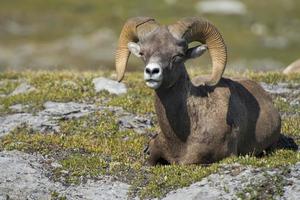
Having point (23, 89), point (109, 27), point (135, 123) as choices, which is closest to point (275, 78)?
point (135, 123)

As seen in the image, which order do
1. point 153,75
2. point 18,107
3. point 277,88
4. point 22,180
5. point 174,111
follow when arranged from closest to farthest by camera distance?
1. point 153,75
2. point 22,180
3. point 174,111
4. point 18,107
5. point 277,88

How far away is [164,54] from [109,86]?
8617 mm

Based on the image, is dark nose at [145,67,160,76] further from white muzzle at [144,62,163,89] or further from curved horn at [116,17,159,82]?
curved horn at [116,17,159,82]

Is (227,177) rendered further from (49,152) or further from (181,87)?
(49,152)

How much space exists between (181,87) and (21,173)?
13.0 feet

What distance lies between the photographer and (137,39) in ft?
56.0

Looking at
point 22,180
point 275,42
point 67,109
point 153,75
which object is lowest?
point 275,42

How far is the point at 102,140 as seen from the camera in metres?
19.4

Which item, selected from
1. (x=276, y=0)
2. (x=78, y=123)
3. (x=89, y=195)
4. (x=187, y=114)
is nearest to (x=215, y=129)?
(x=187, y=114)

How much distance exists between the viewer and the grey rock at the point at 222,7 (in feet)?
429

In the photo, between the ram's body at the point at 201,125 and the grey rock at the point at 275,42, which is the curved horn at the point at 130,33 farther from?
the grey rock at the point at 275,42

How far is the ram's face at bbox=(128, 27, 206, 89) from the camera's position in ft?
50.5

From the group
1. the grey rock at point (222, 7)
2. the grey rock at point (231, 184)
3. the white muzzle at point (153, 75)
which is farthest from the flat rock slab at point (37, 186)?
the grey rock at point (222, 7)

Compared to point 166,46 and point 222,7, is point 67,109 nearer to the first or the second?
point 166,46
